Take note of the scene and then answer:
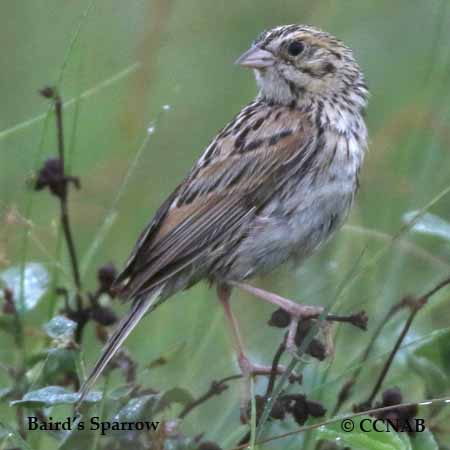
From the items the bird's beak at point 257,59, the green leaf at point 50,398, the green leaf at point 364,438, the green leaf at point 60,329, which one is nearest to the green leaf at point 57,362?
the green leaf at point 60,329

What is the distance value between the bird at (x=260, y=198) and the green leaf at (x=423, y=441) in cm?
68

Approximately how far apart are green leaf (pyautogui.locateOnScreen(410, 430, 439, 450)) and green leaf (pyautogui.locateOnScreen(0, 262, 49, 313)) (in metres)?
1.15

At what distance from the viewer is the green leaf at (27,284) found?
396cm

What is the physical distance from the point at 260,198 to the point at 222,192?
12cm

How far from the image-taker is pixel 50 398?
3.39 meters

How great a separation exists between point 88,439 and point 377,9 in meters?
3.71

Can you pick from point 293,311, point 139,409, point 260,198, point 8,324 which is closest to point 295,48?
point 260,198

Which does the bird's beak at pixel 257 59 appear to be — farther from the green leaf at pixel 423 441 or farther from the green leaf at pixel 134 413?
the green leaf at pixel 423 441

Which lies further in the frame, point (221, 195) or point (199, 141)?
point (199, 141)

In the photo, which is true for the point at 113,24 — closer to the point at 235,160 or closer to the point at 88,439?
the point at 235,160

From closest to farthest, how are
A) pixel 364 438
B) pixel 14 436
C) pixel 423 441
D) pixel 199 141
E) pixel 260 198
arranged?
pixel 364 438 < pixel 14 436 < pixel 423 441 < pixel 260 198 < pixel 199 141

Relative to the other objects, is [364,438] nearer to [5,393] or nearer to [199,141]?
[5,393]

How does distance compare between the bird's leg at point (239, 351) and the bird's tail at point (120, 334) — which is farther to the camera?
the bird's leg at point (239, 351)

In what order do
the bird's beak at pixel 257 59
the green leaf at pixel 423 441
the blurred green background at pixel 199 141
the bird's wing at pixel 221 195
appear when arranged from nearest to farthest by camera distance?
1. the green leaf at pixel 423 441
2. the bird's wing at pixel 221 195
3. the bird's beak at pixel 257 59
4. the blurred green background at pixel 199 141
